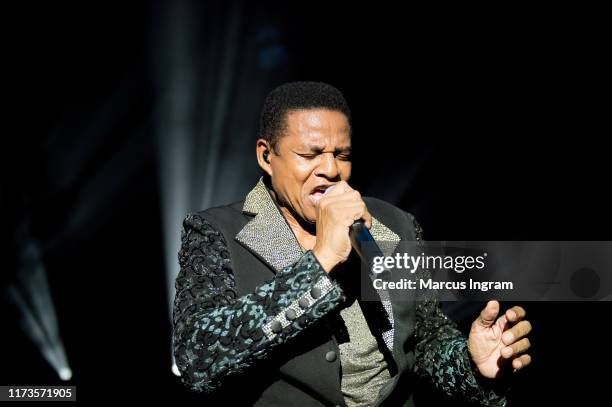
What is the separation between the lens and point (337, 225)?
3.88 ft

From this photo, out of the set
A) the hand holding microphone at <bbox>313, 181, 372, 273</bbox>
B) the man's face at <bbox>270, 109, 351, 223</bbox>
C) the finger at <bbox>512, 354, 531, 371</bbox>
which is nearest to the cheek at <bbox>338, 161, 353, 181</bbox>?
the man's face at <bbox>270, 109, 351, 223</bbox>

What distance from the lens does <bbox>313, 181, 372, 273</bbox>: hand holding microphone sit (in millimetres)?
1183

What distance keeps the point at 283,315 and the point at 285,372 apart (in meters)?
0.23

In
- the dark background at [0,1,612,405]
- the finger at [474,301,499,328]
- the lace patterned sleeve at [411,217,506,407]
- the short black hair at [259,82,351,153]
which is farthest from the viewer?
the dark background at [0,1,612,405]

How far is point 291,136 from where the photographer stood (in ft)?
5.02

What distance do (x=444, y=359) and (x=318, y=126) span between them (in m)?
0.72

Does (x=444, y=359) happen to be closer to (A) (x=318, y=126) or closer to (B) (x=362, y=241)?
(B) (x=362, y=241)

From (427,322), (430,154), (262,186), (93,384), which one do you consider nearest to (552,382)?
(430,154)

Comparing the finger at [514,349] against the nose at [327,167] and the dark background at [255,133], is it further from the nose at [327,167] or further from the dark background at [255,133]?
the dark background at [255,133]

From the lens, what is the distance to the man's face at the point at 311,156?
1482mm

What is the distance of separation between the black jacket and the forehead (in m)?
0.24

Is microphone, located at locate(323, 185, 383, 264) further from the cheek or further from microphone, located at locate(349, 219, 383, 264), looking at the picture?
the cheek

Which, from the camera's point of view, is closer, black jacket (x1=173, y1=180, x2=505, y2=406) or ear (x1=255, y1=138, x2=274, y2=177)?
black jacket (x1=173, y1=180, x2=505, y2=406)

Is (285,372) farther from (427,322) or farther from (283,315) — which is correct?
(427,322)
